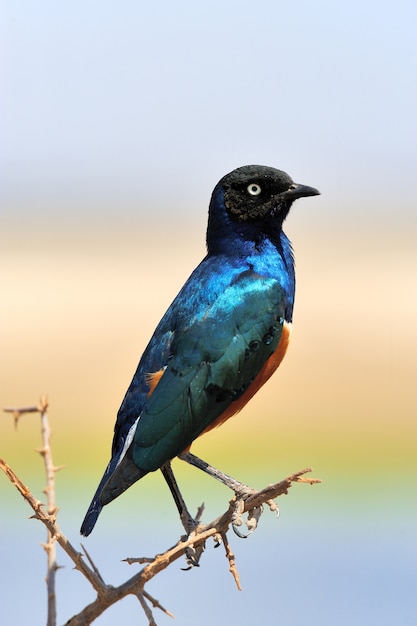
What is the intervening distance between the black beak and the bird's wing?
47 cm

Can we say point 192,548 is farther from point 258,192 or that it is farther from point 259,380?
point 258,192

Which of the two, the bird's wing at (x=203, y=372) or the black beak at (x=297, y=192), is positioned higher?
the black beak at (x=297, y=192)

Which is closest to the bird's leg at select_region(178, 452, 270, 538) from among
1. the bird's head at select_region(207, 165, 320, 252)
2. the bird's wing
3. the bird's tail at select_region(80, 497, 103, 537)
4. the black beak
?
the bird's wing

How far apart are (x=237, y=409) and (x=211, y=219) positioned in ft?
3.49

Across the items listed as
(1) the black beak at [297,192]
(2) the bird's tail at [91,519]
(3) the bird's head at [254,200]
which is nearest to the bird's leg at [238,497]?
(2) the bird's tail at [91,519]

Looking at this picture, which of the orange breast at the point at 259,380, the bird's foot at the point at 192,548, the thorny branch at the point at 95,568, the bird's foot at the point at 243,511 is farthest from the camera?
the orange breast at the point at 259,380

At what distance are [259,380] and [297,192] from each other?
0.98m

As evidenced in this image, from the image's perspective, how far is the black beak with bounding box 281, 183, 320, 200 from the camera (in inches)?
167

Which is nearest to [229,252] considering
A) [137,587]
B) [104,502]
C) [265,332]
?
[265,332]

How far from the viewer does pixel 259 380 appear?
13.1 feet

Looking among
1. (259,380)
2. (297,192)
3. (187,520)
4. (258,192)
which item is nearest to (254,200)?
(258,192)

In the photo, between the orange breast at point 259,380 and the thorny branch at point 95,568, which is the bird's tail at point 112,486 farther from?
the thorny branch at point 95,568

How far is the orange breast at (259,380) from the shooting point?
12.9 feet

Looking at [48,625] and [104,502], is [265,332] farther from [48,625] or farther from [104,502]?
[48,625]
